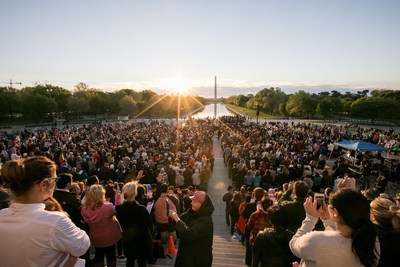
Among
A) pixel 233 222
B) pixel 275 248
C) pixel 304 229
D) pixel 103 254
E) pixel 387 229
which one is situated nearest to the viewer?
pixel 304 229

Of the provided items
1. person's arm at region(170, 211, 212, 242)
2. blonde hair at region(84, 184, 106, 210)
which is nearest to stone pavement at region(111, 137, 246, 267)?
blonde hair at region(84, 184, 106, 210)

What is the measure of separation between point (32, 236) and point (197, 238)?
2.20m

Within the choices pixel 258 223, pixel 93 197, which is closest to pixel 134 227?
pixel 93 197

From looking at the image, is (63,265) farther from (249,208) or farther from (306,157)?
(306,157)

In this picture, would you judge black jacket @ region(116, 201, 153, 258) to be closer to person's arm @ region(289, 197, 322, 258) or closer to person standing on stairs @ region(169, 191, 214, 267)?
person standing on stairs @ region(169, 191, 214, 267)

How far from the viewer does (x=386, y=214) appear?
3008mm

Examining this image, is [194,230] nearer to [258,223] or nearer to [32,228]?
[258,223]

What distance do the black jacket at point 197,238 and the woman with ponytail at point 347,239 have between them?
170cm

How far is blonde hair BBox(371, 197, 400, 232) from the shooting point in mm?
2898

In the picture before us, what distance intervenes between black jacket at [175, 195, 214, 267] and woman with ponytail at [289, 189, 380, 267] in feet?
5.58

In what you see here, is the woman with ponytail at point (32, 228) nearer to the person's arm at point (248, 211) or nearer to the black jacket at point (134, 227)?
the black jacket at point (134, 227)

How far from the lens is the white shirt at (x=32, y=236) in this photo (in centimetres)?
192

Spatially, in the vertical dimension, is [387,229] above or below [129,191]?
above

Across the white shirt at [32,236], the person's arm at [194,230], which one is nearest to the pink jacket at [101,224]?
the person's arm at [194,230]
